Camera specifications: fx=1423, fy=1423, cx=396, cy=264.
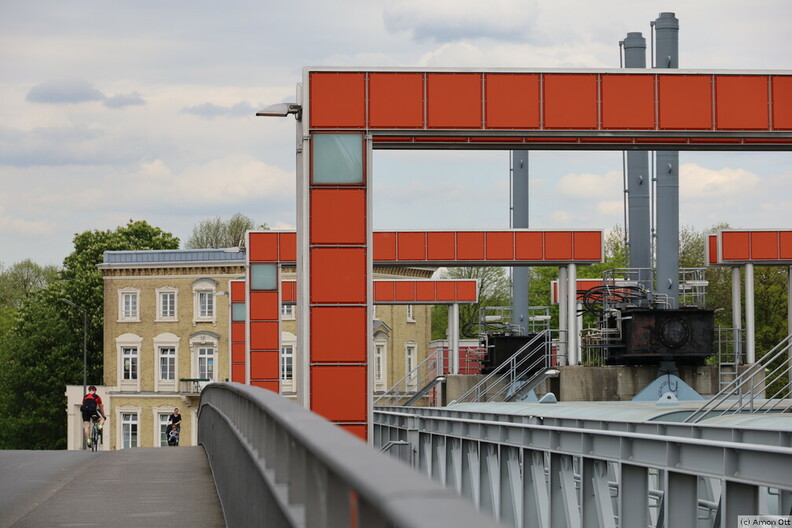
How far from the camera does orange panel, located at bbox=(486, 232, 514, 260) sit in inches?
2077

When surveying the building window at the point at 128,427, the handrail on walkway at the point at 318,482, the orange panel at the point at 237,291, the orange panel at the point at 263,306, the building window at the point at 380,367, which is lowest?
the building window at the point at 128,427

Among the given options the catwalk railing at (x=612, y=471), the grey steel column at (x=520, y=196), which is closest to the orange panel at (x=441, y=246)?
the grey steel column at (x=520, y=196)

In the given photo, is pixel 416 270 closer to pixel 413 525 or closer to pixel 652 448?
pixel 652 448

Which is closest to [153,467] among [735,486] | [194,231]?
[735,486]

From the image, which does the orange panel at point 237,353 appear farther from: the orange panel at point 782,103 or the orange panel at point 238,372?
the orange panel at point 782,103

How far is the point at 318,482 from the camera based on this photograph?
541 cm

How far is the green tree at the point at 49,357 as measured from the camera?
9000cm

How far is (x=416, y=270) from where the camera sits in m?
94.6

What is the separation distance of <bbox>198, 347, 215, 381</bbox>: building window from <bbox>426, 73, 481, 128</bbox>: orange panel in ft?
203

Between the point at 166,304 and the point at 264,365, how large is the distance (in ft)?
123

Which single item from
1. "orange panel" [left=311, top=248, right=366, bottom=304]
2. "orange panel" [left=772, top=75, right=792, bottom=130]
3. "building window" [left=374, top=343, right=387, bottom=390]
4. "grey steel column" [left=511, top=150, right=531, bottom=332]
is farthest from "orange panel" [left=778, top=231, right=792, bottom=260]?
"building window" [left=374, top=343, right=387, bottom=390]

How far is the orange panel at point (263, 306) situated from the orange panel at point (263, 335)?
23 centimetres

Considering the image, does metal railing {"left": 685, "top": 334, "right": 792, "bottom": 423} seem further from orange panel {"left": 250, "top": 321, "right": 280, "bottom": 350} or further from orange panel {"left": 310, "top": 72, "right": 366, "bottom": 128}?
orange panel {"left": 250, "top": 321, "right": 280, "bottom": 350}

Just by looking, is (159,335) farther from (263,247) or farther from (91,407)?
(91,407)
